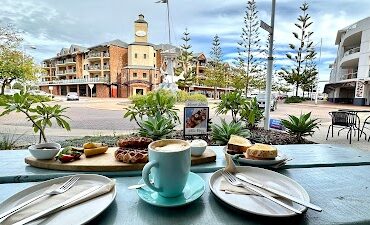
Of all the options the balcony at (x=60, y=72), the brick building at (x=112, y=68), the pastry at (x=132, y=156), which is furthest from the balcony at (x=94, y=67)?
the pastry at (x=132, y=156)

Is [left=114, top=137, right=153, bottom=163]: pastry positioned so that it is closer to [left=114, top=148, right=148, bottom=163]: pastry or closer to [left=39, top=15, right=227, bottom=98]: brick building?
[left=114, top=148, right=148, bottom=163]: pastry

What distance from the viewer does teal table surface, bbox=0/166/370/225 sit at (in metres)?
0.42

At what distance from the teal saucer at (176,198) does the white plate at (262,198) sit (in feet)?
0.12

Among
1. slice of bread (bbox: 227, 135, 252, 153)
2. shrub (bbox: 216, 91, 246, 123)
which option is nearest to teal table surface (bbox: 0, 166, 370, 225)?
slice of bread (bbox: 227, 135, 252, 153)

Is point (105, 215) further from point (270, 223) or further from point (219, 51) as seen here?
point (219, 51)

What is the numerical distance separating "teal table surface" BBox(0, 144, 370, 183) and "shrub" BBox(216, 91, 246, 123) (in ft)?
6.11

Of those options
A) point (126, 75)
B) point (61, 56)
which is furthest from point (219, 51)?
point (61, 56)

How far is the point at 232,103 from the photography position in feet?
9.56

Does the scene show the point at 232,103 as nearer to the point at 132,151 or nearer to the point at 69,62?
the point at 132,151

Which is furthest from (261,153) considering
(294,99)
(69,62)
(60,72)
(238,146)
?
(60,72)

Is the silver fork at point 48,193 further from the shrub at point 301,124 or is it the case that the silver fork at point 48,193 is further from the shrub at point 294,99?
the shrub at point 294,99

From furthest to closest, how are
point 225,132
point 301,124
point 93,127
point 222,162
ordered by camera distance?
point 93,127, point 301,124, point 225,132, point 222,162

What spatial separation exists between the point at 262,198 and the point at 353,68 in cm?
2114

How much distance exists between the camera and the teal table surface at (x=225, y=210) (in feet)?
1.38
